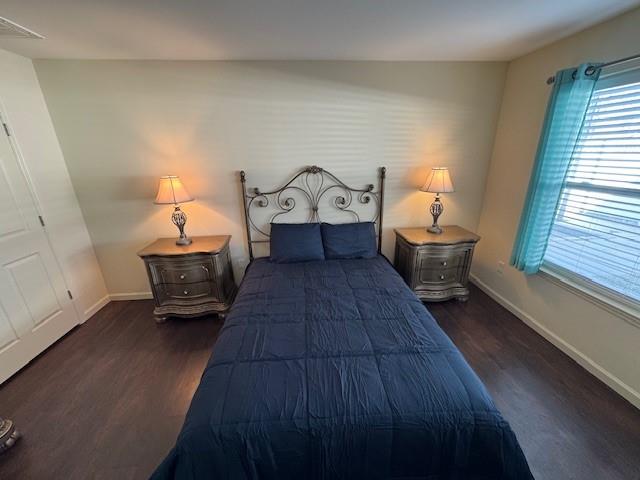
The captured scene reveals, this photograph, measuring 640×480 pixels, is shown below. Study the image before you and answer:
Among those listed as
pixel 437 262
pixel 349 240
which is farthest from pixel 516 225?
pixel 349 240

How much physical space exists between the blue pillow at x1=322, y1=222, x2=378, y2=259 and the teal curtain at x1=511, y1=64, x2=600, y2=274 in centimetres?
129

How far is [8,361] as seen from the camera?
6.11ft

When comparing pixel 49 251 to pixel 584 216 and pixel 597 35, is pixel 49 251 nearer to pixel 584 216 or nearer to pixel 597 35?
pixel 584 216

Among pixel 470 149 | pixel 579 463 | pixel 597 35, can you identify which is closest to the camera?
pixel 579 463

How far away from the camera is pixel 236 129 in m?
2.45

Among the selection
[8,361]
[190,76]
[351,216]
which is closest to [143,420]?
[8,361]

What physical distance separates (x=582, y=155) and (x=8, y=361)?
4437mm

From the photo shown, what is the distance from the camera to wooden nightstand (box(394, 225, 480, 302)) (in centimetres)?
248

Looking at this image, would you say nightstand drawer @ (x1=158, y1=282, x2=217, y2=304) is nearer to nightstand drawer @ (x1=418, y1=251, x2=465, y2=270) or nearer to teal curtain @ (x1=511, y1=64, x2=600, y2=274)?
nightstand drawer @ (x1=418, y1=251, x2=465, y2=270)

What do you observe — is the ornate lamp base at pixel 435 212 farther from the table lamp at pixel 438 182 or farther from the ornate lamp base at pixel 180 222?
the ornate lamp base at pixel 180 222

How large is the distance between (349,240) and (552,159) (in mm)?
1711

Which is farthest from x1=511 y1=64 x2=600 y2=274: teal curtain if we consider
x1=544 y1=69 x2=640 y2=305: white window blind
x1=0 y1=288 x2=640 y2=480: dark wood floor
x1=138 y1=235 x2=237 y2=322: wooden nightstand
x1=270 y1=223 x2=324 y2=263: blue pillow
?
x1=138 y1=235 x2=237 y2=322: wooden nightstand

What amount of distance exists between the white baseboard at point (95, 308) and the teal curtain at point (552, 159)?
4120mm

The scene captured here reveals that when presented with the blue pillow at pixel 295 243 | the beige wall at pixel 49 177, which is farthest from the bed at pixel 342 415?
the beige wall at pixel 49 177
